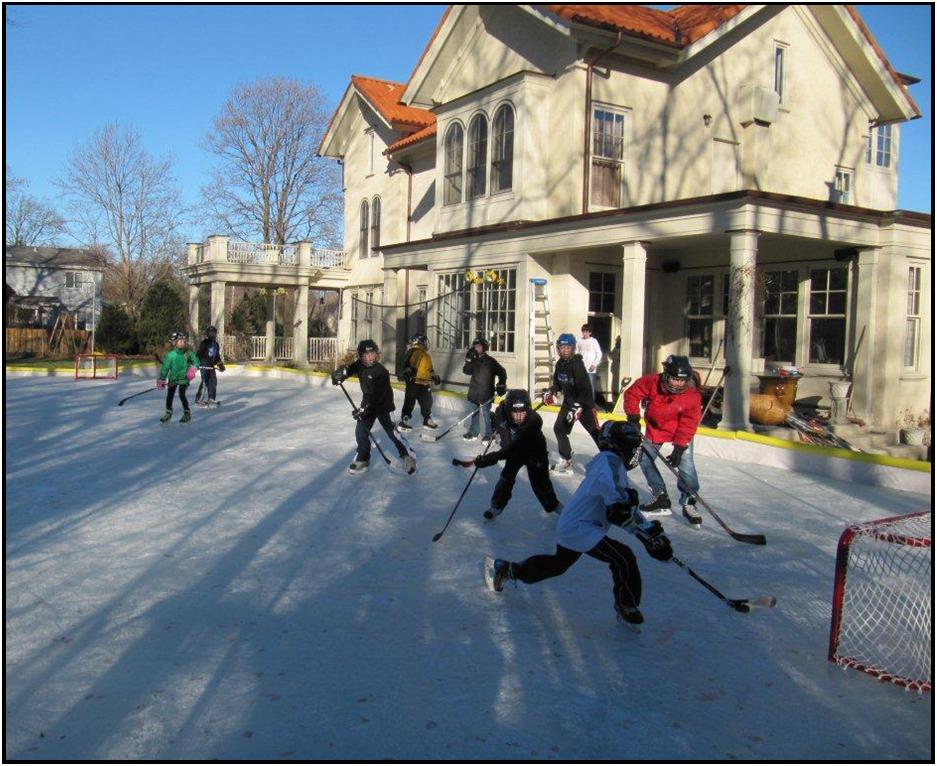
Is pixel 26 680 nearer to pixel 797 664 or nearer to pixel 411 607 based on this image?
pixel 411 607

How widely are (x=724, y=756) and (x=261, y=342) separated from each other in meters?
33.1

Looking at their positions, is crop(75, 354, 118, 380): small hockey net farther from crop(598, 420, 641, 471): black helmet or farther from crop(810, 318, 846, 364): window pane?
crop(598, 420, 641, 471): black helmet

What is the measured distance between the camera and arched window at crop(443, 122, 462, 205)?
862 inches

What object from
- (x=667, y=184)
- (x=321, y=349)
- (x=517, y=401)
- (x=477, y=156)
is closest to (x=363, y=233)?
(x=321, y=349)

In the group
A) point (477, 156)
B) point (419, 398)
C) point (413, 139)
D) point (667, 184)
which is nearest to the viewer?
point (419, 398)

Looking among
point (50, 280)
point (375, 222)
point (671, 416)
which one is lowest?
point (671, 416)

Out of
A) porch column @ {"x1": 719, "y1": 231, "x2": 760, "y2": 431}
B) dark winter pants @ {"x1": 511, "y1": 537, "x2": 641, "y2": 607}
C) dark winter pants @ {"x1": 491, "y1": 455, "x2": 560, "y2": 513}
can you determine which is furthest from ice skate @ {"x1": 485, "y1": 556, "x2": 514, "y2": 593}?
porch column @ {"x1": 719, "y1": 231, "x2": 760, "y2": 431}

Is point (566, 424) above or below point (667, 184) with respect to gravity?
below

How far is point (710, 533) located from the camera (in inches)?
327

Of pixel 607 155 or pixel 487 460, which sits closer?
pixel 487 460

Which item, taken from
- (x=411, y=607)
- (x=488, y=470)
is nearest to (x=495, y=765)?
(x=411, y=607)

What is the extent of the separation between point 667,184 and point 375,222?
1238cm

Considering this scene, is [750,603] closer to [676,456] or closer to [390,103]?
[676,456]

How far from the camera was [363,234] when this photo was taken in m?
30.5
